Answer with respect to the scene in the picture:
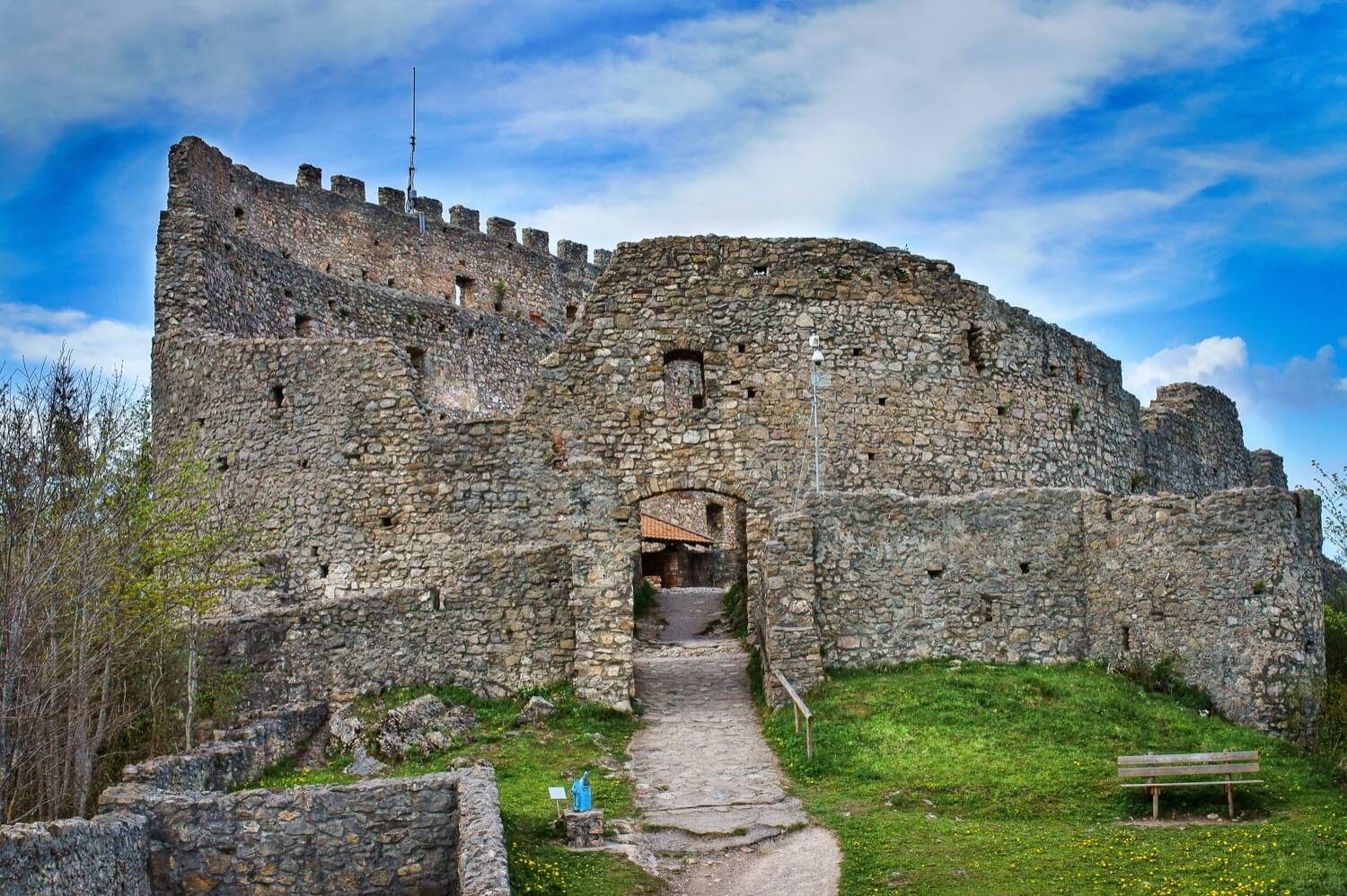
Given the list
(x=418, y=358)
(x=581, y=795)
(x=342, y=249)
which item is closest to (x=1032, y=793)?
(x=581, y=795)

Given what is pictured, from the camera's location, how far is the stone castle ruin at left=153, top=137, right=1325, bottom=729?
20.5m

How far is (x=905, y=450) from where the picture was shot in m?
25.9

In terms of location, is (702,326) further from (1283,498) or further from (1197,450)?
(1197,450)

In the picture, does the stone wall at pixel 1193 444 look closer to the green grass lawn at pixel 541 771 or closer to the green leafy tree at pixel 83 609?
the green grass lawn at pixel 541 771

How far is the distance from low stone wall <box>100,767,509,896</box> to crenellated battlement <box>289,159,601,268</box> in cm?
2643

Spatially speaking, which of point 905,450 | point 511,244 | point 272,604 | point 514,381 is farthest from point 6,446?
point 511,244

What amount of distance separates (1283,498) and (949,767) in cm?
670

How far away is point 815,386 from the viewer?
2567 cm

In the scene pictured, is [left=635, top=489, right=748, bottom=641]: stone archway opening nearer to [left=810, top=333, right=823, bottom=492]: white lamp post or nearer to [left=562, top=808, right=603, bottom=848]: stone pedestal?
[left=810, top=333, right=823, bottom=492]: white lamp post

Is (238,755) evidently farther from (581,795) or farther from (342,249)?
(342,249)

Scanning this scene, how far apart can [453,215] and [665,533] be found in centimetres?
1212

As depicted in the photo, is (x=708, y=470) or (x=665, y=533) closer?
(x=708, y=470)

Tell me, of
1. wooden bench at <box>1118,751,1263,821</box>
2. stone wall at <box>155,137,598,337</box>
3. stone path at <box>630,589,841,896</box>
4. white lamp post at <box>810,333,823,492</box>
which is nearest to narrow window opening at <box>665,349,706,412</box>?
white lamp post at <box>810,333,823,492</box>

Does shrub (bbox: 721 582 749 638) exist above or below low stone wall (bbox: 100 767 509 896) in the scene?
above
